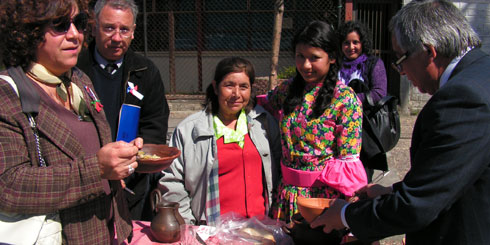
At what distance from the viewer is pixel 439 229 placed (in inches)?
57.9

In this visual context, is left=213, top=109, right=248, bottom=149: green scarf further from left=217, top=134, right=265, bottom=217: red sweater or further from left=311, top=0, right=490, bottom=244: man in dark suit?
left=311, top=0, right=490, bottom=244: man in dark suit

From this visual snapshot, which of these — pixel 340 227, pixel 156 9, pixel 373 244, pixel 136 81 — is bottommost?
pixel 373 244

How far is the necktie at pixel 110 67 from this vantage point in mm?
2688

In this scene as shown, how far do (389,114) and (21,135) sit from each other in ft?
8.46

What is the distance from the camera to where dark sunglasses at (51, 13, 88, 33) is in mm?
1602

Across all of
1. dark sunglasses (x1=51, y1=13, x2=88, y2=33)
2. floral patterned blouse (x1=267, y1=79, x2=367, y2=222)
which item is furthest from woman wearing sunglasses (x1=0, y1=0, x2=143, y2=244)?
floral patterned blouse (x1=267, y1=79, x2=367, y2=222)

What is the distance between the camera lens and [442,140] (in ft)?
4.41

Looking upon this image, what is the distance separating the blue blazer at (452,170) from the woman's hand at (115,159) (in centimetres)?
96

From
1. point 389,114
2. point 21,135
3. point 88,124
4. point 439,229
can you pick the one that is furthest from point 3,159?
point 389,114

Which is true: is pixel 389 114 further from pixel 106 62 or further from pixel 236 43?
pixel 236 43

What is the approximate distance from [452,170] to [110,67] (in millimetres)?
2105

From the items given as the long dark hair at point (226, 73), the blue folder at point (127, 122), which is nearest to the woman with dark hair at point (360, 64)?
the long dark hair at point (226, 73)

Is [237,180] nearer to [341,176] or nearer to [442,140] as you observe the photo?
[341,176]

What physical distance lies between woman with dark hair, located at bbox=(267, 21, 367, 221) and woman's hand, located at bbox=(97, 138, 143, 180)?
1.12 metres
